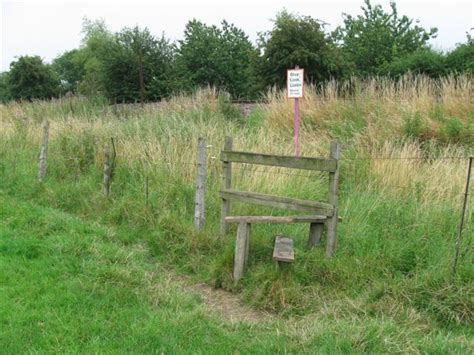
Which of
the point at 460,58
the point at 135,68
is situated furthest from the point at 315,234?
the point at 460,58

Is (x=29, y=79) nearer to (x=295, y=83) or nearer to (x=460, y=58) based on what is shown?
(x=460, y=58)

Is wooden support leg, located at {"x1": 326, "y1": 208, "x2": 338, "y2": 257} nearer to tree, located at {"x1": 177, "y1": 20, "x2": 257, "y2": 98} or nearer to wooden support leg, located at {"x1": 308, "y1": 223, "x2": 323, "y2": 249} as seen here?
wooden support leg, located at {"x1": 308, "y1": 223, "x2": 323, "y2": 249}

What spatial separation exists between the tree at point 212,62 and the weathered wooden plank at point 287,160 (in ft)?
52.7

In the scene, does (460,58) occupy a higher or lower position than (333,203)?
higher

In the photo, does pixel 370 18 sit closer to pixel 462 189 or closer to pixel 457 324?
pixel 462 189

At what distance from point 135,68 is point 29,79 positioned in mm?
16595

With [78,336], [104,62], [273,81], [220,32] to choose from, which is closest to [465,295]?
[78,336]

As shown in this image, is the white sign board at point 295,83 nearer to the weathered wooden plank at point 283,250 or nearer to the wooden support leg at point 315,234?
the wooden support leg at point 315,234

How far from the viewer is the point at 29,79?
105 ft

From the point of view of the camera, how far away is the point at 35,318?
3.72 meters

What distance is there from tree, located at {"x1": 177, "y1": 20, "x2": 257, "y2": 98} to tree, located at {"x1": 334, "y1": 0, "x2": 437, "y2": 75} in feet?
20.3

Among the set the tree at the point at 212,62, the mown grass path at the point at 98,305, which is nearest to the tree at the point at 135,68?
the tree at the point at 212,62

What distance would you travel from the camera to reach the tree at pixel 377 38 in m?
28.6

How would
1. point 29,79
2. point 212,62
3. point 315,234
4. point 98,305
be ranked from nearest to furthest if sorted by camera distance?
point 98,305 < point 315,234 < point 212,62 < point 29,79
